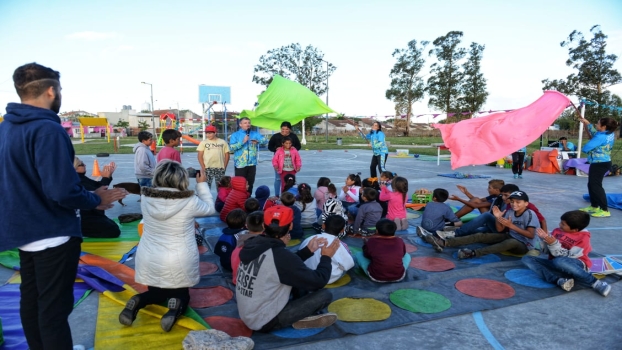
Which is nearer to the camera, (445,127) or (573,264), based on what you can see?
(573,264)

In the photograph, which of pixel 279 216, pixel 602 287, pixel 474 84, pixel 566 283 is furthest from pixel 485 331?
pixel 474 84

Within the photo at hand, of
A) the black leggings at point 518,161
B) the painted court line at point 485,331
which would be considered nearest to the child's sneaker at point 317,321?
the painted court line at point 485,331

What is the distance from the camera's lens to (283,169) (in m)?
8.27

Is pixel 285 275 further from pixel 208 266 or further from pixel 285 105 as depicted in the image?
pixel 285 105

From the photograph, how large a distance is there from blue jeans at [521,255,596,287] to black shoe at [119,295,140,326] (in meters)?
4.31

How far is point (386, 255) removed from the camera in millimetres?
4227

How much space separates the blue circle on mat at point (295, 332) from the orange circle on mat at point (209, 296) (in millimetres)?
858

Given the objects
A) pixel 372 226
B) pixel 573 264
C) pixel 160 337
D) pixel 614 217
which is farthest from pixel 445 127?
pixel 160 337

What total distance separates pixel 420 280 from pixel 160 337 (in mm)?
2771

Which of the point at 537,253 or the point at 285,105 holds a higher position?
the point at 285,105

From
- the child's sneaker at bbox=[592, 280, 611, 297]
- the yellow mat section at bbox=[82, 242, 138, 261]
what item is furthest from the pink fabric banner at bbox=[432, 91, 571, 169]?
the yellow mat section at bbox=[82, 242, 138, 261]

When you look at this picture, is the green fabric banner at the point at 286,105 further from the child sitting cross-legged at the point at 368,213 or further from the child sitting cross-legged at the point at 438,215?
the child sitting cross-legged at the point at 438,215

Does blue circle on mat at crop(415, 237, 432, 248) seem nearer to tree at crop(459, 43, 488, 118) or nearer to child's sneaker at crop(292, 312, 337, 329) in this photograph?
child's sneaker at crop(292, 312, 337, 329)

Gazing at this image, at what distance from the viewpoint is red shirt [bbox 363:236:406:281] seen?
4.24 meters
